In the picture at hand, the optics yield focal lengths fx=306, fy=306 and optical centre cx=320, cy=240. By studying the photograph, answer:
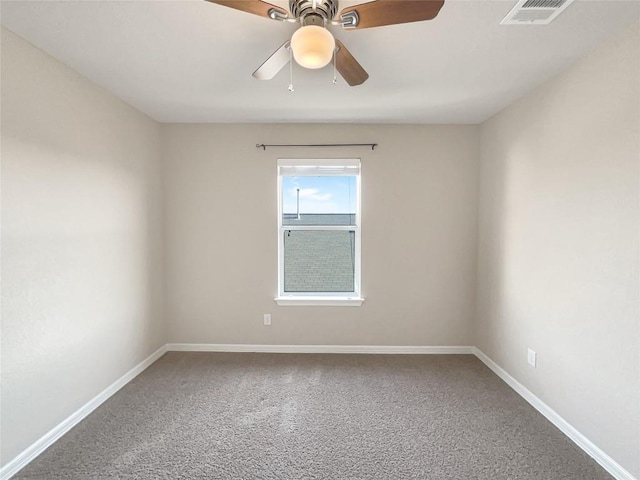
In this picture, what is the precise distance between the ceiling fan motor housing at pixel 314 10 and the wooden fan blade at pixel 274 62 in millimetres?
172

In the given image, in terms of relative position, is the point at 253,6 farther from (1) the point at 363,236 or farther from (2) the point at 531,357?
(2) the point at 531,357

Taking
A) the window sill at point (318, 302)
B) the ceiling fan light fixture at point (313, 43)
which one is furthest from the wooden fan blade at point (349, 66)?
the window sill at point (318, 302)

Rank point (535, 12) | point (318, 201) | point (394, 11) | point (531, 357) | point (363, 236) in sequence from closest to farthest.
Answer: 1. point (394, 11)
2. point (535, 12)
3. point (531, 357)
4. point (363, 236)
5. point (318, 201)

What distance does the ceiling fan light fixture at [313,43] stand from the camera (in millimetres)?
1260

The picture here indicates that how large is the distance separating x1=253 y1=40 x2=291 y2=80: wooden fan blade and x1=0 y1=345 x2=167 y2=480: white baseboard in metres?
2.56

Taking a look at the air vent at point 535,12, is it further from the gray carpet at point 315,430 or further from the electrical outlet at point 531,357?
the gray carpet at point 315,430

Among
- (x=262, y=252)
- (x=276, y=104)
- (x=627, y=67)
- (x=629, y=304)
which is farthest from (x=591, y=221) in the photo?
(x=262, y=252)

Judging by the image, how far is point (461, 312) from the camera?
3.29 m

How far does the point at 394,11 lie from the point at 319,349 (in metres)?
2.99

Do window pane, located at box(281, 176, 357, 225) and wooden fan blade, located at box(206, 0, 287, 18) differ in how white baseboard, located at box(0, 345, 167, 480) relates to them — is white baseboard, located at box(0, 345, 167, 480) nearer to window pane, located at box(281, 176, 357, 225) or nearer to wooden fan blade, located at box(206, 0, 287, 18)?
window pane, located at box(281, 176, 357, 225)

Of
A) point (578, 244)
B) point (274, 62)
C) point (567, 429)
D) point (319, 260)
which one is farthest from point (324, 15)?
point (567, 429)

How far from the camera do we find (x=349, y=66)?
1678mm

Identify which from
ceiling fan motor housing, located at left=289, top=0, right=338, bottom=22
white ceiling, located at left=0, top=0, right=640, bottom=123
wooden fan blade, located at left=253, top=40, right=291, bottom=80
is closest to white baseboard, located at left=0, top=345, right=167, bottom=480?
white ceiling, located at left=0, top=0, right=640, bottom=123

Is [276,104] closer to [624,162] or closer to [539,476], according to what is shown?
[624,162]
